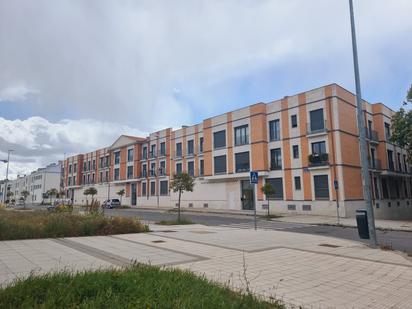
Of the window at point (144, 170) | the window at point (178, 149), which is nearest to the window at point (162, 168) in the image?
the window at point (178, 149)

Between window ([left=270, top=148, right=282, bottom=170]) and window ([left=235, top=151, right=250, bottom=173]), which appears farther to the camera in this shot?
window ([left=235, top=151, right=250, bottom=173])

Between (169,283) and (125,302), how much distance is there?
0.95 metres

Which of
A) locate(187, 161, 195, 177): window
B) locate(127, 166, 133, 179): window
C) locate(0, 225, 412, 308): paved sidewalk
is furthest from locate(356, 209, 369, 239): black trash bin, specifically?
locate(127, 166, 133, 179): window

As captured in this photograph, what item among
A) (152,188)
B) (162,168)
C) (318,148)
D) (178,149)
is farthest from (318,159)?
(152,188)

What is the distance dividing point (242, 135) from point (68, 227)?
2789 centimetres

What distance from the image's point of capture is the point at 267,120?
1439 inches

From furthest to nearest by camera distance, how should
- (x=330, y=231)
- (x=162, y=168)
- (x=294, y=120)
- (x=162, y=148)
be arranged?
1. (x=162, y=148)
2. (x=162, y=168)
3. (x=294, y=120)
4. (x=330, y=231)

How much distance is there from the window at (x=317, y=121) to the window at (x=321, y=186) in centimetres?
467

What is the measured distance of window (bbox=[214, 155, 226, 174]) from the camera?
40062mm

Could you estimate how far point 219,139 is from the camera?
41344 mm

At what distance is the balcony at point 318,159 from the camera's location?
30444 millimetres

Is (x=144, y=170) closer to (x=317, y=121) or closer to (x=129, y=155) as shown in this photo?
(x=129, y=155)

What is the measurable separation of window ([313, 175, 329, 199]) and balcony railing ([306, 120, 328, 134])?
172 inches

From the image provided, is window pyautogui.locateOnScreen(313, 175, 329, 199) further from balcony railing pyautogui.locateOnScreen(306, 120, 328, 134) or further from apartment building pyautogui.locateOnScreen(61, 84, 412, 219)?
balcony railing pyautogui.locateOnScreen(306, 120, 328, 134)
